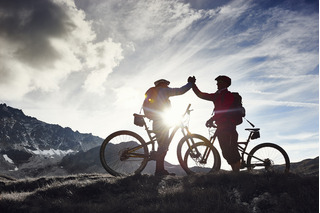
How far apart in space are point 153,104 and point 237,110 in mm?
2819

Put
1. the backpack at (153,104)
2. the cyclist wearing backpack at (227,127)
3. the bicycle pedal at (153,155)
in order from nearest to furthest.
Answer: the cyclist wearing backpack at (227,127) → the bicycle pedal at (153,155) → the backpack at (153,104)

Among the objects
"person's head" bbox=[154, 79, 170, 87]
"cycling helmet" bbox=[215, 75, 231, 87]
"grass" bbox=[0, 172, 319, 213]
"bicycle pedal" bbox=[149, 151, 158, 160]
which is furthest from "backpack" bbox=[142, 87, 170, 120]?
"grass" bbox=[0, 172, 319, 213]

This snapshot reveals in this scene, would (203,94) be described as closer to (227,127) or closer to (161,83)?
(227,127)

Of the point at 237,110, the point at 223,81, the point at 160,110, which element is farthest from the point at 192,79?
the point at 237,110

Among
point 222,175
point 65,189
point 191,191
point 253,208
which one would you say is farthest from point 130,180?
point 253,208

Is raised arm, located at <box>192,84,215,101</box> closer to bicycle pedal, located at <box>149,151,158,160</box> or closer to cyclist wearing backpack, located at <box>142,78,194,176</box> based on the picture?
cyclist wearing backpack, located at <box>142,78,194,176</box>

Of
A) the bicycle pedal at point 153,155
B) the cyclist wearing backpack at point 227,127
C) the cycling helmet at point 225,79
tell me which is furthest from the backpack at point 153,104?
the cycling helmet at point 225,79

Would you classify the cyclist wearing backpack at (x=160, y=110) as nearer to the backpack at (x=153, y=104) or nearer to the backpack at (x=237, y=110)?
the backpack at (x=153, y=104)

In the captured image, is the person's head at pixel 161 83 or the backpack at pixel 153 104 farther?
the person's head at pixel 161 83

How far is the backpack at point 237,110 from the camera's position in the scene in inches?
292

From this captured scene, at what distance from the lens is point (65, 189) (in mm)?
5953

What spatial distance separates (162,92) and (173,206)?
425 centimetres

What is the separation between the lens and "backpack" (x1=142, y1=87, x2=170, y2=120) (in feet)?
25.8

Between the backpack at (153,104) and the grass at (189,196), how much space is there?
2.38 metres
